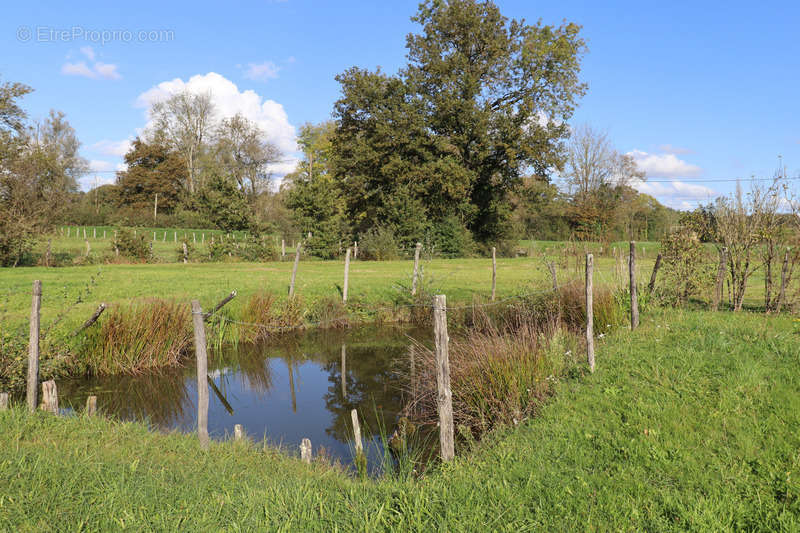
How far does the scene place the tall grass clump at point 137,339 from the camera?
32.7ft

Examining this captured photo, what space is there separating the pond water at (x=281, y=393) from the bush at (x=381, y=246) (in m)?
19.7

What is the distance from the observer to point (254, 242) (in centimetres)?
3116

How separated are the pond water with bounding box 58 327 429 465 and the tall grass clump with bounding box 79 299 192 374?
341 millimetres

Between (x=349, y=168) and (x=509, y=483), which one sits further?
(x=349, y=168)

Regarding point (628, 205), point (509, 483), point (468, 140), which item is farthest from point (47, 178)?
point (628, 205)

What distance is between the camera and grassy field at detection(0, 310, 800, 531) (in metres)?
3.84

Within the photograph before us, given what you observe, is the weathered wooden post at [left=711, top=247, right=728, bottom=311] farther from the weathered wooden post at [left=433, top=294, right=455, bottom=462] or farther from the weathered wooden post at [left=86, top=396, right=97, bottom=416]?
the weathered wooden post at [left=86, top=396, right=97, bottom=416]

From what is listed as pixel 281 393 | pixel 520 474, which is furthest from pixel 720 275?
pixel 281 393

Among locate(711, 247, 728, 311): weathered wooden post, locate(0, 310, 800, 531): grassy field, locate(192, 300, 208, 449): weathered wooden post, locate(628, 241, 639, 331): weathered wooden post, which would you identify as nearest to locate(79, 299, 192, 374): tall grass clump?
locate(0, 310, 800, 531): grassy field

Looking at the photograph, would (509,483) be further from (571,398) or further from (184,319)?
(184,319)

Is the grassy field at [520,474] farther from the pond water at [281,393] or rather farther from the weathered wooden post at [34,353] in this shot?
the pond water at [281,393]

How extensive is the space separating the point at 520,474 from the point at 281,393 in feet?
20.3

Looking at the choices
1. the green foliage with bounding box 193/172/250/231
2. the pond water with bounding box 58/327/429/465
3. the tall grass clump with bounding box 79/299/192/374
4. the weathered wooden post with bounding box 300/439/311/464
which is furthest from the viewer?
the green foliage with bounding box 193/172/250/231

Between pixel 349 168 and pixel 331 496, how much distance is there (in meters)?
34.7
